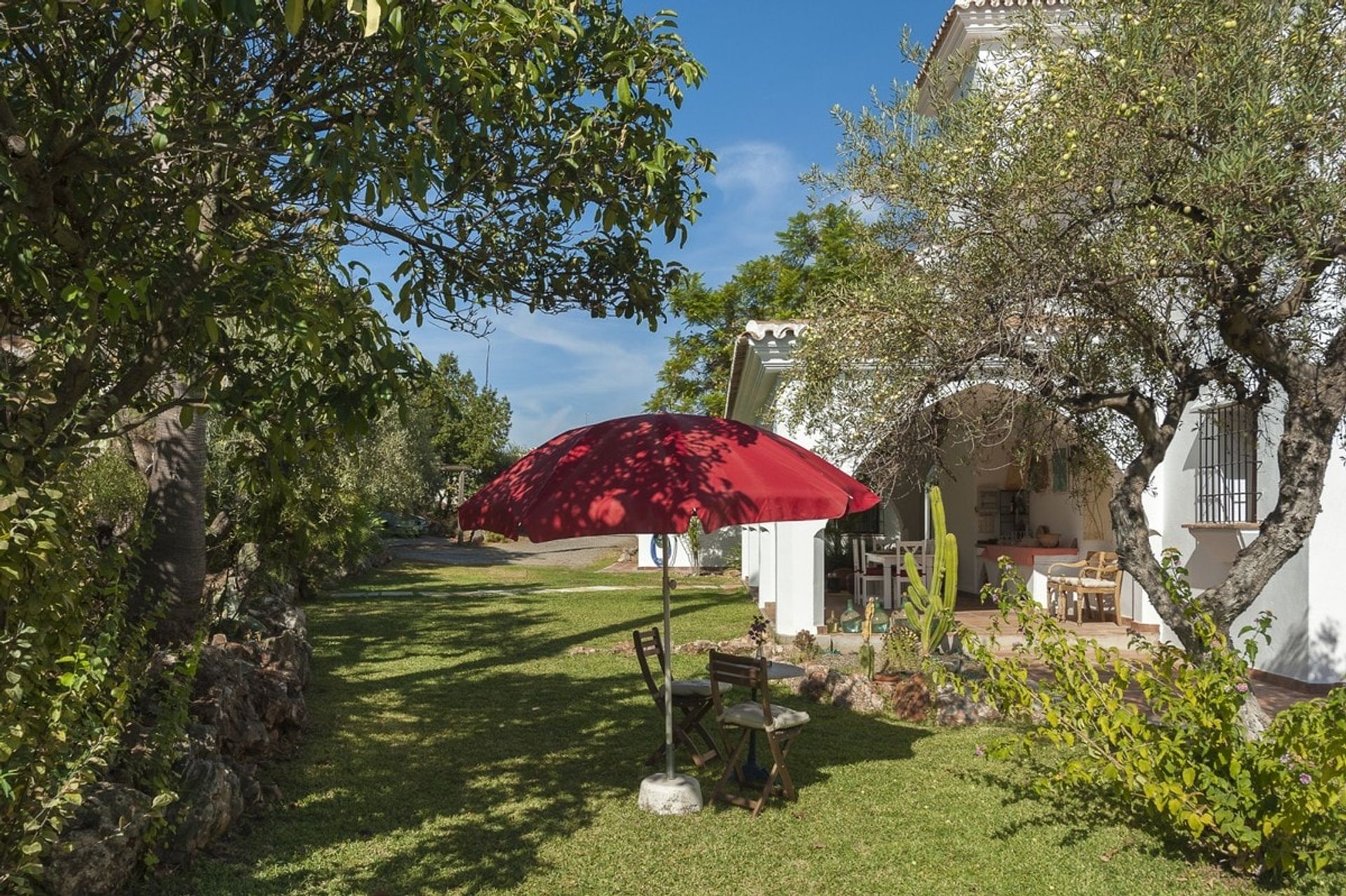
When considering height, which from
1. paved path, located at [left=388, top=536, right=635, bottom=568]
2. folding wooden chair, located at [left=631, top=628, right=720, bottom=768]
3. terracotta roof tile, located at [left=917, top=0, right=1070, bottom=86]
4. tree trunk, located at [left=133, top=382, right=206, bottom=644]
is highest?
terracotta roof tile, located at [left=917, top=0, right=1070, bottom=86]

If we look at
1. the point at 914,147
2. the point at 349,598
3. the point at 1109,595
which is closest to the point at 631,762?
the point at 914,147

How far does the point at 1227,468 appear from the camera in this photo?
10781mm

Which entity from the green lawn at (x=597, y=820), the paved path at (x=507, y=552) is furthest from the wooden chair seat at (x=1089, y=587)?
the paved path at (x=507, y=552)

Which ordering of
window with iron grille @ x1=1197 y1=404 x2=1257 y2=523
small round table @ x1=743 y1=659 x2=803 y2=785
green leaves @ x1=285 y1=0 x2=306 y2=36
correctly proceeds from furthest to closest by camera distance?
1. window with iron grille @ x1=1197 y1=404 x2=1257 y2=523
2. small round table @ x1=743 y1=659 x2=803 y2=785
3. green leaves @ x1=285 y1=0 x2=306 y2=36

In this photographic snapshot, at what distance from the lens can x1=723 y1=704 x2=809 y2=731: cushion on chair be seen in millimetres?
5953

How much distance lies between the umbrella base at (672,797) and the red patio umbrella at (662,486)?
9cm

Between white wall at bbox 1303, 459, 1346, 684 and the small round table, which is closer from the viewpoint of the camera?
the small round table

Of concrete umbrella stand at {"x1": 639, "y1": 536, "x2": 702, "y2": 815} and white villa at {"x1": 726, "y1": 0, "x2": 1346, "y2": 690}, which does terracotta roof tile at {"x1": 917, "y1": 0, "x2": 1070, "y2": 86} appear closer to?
white villa at {"x1": 726, "y1": 0, "x2": 1346, "y2": 690}

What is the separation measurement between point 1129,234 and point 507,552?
92.1ft

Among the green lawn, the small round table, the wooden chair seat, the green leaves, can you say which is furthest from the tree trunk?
the wooden chair seat

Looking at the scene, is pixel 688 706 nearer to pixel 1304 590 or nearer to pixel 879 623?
pixel 879 623

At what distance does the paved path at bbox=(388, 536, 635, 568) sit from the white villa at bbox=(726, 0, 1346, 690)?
9361 mm

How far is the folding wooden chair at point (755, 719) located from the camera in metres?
5.84

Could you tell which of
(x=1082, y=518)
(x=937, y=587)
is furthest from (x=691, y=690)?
(x=1082, y=518)
